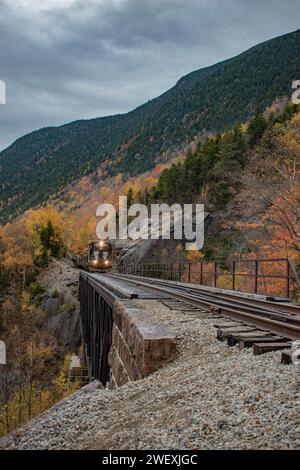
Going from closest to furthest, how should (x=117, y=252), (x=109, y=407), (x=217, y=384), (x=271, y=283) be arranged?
(x=217, y=384)
(x=109, y=407)
(x=271, y=283)
(x=117, y=252)

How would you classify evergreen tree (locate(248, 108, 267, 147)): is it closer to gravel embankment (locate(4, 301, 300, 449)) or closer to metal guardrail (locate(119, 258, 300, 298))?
metal guardrail (locate(119, 258, 300, 298))

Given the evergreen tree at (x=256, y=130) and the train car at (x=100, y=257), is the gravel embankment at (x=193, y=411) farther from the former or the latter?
the evergreen tree at (x=256, y=130)

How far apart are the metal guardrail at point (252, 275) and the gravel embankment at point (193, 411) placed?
5534mm

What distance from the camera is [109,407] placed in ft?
18.4

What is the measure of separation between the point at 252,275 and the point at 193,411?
336 inches

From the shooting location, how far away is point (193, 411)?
4.21 metres

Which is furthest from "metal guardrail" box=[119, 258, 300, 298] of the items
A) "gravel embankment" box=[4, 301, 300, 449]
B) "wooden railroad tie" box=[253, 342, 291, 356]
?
"gravel embankment" box=[4, 301, 300, 449]

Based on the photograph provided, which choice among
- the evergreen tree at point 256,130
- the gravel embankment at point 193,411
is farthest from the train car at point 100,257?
the gravel embankment at point 193,411

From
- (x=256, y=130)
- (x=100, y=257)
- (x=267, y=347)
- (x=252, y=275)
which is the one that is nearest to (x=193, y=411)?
(x=267, y=347)

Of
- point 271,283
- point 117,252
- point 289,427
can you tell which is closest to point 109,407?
point 289,427

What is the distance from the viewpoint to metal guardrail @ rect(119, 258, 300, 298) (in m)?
12.2

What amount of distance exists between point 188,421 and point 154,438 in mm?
381

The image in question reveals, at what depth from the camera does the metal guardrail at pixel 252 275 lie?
482 inches

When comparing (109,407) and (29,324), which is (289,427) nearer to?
(109,407)
